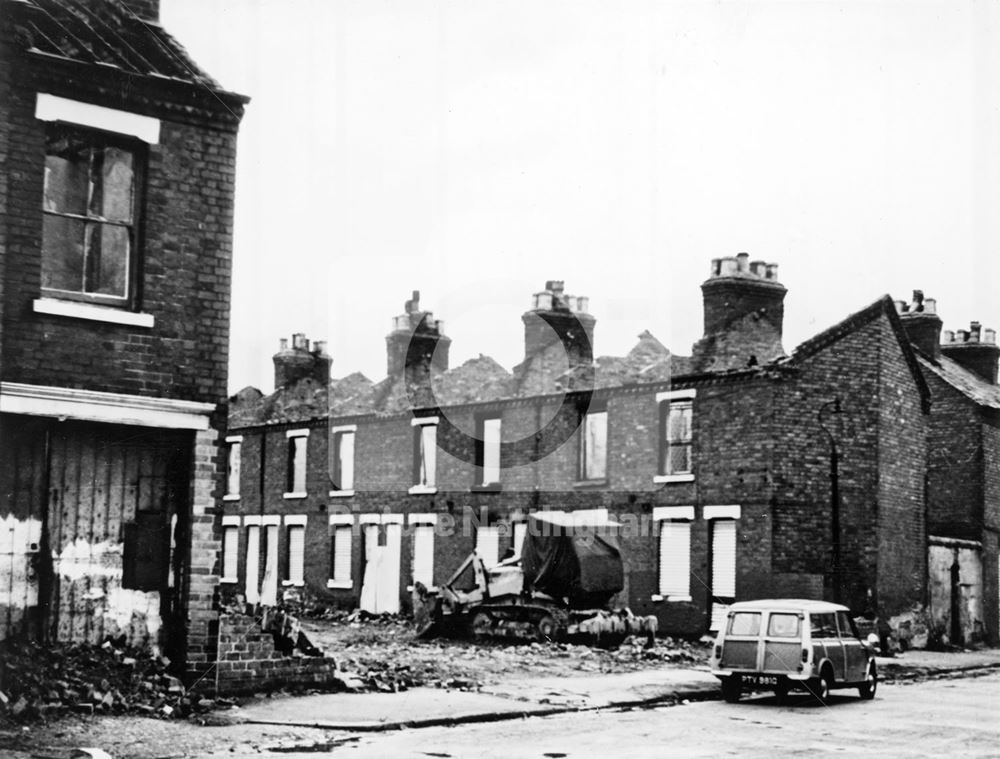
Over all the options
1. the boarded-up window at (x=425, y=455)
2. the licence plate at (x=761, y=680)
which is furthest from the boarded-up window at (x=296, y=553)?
the licence plate at (x=761, y=680)

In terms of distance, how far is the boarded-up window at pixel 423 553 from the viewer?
1312 inches

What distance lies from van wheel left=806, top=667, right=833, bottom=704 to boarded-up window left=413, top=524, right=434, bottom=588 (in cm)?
1691

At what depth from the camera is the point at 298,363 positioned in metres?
40.2

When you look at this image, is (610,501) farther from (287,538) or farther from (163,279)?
(163,279)

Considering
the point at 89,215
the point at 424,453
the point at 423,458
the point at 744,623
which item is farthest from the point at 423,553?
the point at 89,215

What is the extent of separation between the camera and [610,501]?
29281 millimetres

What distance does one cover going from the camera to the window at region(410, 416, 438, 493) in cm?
3384

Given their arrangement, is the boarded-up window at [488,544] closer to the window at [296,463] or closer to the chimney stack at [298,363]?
the window at [296,463]

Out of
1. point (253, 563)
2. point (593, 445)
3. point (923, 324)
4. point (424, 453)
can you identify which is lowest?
point (253, 563)

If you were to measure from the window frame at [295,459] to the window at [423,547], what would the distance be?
519 centimetres

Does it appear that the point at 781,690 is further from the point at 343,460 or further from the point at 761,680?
the point at 343,460

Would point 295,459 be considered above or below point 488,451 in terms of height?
below

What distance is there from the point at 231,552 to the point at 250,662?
26.2m

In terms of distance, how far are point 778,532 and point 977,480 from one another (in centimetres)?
868
